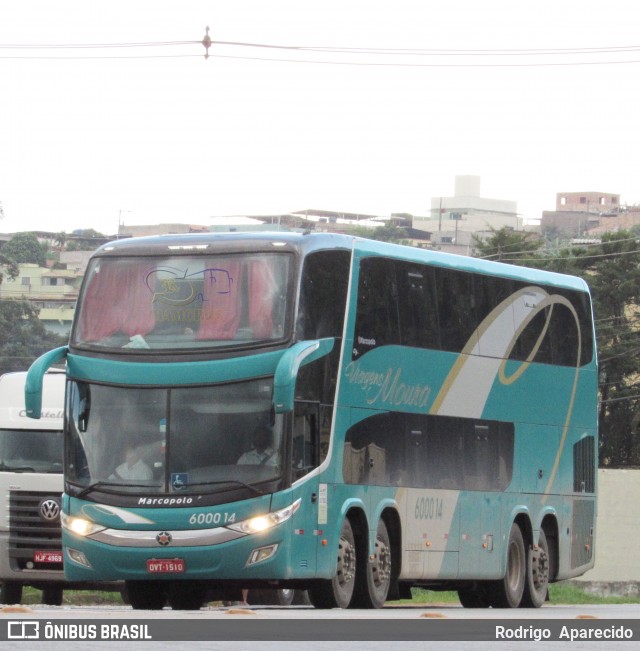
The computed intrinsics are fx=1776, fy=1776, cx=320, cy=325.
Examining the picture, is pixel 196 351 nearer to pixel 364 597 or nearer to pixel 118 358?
pixel 118 358

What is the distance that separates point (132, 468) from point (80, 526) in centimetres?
89

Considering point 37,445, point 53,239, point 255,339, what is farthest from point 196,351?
point 53,239

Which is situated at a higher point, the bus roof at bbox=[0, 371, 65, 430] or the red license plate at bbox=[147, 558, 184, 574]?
the bus roof at bbox=[0, 371, 65, 430]

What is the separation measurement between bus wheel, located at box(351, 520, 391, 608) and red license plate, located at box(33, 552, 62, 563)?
5591mm

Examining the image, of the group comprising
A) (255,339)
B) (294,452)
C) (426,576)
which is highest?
(255,339)

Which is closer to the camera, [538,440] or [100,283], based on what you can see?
[100,283]

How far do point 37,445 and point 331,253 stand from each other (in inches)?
280

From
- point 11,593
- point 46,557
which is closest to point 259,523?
point 46,557

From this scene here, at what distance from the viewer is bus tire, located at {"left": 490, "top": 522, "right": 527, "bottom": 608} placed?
23719 millimetres

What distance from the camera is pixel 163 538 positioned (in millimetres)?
18297

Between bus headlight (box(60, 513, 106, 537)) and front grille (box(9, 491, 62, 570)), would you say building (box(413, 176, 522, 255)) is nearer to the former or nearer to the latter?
front grille (box(9, 491, 62, 570))

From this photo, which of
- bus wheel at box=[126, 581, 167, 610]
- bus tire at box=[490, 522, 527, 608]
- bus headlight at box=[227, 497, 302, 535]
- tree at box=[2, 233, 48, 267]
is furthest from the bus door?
Answer: tree at box=[2, 233, 48, 267]

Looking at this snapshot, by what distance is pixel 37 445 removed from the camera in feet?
81.2

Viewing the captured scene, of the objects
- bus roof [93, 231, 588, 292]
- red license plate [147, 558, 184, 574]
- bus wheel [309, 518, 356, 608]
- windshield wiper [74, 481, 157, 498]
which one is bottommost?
bus wheel [309, 518, 356, 608]
